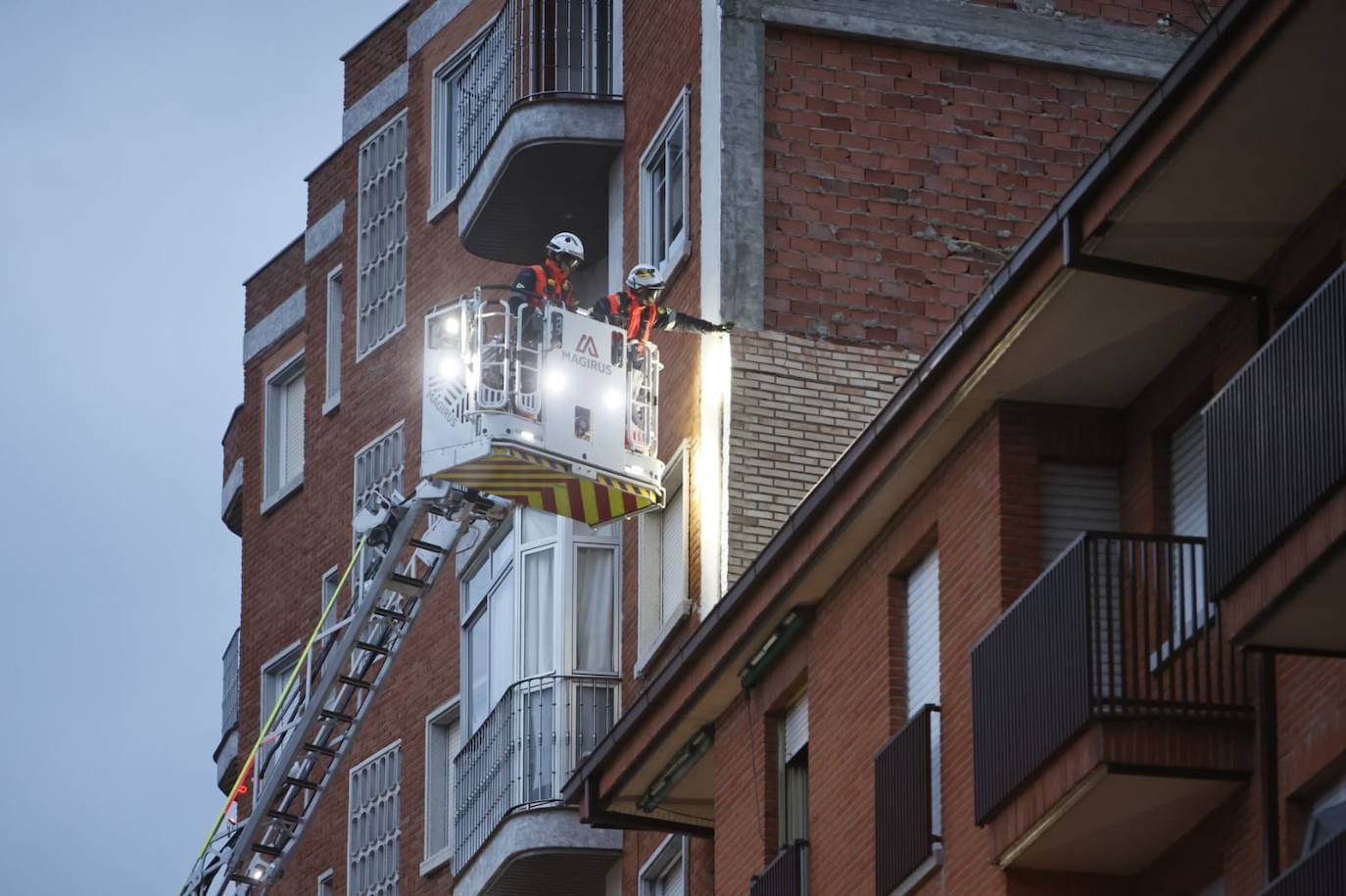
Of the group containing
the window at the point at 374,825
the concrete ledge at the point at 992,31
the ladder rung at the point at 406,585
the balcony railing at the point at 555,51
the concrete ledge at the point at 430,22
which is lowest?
the window at the point at 374,825

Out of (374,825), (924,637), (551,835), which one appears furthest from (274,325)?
(924,637)

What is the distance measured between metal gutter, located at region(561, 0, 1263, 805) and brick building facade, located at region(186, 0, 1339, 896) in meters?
0.05

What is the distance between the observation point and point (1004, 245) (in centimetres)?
3175

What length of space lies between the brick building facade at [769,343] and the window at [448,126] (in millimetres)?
49

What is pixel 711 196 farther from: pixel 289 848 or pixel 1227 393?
pixel 1227 393

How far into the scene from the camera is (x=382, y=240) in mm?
44219

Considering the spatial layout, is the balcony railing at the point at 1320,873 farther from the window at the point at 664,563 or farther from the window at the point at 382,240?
the window at the point at 382,240

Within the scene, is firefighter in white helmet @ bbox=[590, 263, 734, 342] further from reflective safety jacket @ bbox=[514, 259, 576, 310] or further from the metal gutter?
the metal gutter

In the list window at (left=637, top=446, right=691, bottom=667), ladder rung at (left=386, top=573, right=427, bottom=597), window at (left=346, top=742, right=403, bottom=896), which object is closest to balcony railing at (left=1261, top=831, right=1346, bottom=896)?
window at (left=637, top=446, right=691, bottom=667)

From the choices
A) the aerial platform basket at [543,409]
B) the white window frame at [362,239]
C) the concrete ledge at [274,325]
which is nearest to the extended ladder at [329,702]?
the aerial platform basket at [543,409]

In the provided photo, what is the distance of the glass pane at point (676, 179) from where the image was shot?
32.4 metres

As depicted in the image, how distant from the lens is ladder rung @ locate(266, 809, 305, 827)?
1405 inches

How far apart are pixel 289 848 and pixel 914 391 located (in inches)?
593

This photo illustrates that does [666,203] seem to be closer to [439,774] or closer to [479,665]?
[479,665]
